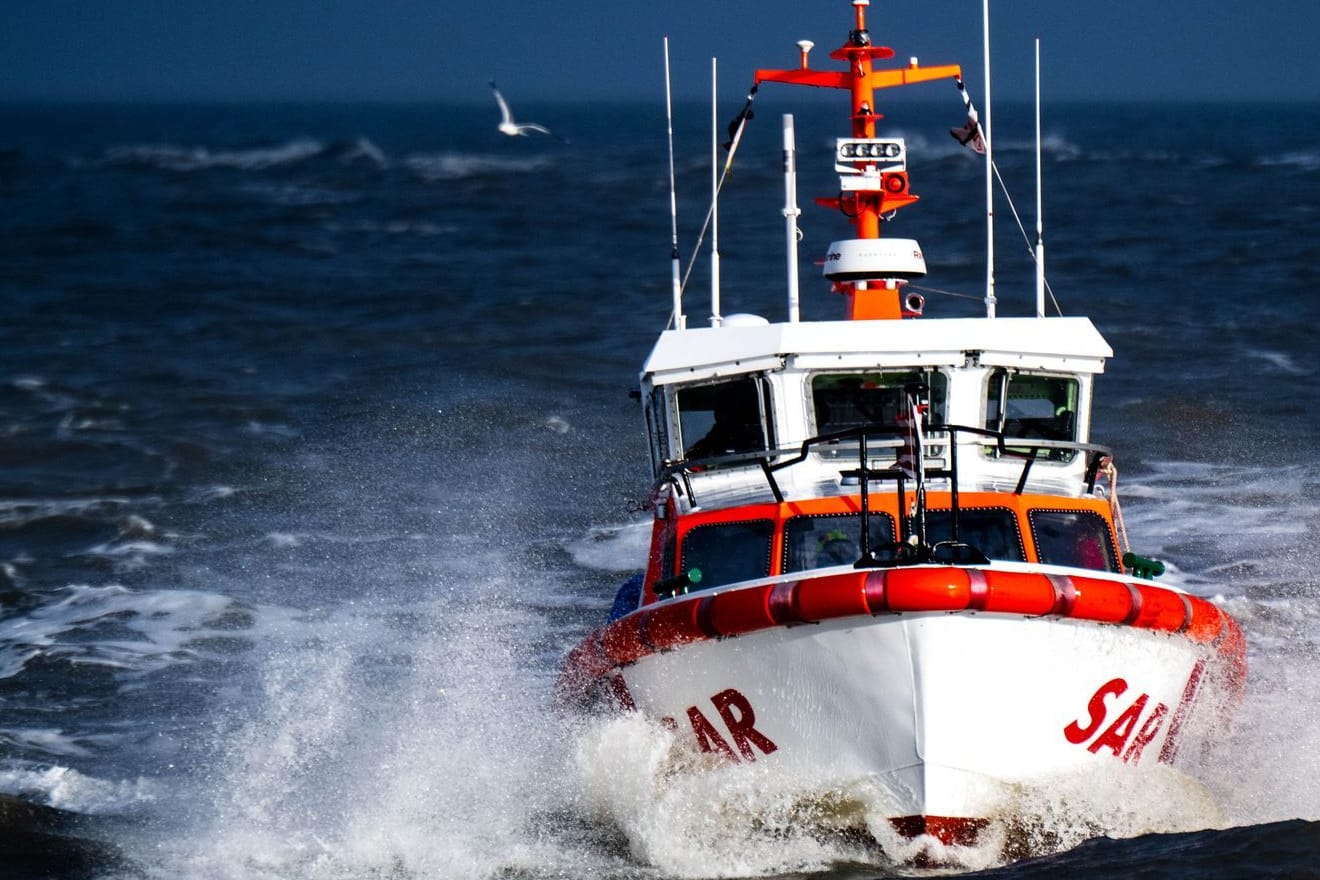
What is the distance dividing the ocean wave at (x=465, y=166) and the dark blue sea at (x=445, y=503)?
4.43 metres

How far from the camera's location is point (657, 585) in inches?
343

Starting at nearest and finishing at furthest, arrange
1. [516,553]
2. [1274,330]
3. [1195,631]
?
[1195,631], [516,553], [1274,330]

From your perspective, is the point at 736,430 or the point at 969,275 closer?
the point at 736,430

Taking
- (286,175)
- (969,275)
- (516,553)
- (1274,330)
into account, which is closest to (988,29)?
(516,553)

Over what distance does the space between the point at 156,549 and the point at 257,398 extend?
5.64 metres

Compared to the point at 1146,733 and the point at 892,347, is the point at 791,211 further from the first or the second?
the point at 1146,733

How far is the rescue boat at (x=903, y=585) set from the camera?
796 cm

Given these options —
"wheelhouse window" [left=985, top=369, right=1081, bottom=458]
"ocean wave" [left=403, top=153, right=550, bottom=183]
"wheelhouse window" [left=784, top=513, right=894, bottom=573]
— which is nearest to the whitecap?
"wheelhouse window" [left=985, top=369, right=1081, bottom=458]

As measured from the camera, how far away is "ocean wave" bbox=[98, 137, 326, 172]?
160 feet

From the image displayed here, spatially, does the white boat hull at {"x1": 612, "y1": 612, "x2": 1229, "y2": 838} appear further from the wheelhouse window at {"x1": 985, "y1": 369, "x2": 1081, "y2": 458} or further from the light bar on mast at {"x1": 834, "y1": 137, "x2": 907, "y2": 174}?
the light bar on mast at {"x1": 834, "y1": 137, "x2": 907, "y2": 174}

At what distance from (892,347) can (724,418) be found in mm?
976

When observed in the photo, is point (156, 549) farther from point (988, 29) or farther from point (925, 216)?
point (925, 216)

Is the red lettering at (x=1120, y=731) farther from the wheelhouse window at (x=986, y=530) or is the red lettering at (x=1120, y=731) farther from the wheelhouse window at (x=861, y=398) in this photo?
the wheelhouse window at (x=861, y=398)

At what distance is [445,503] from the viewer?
666 inches
